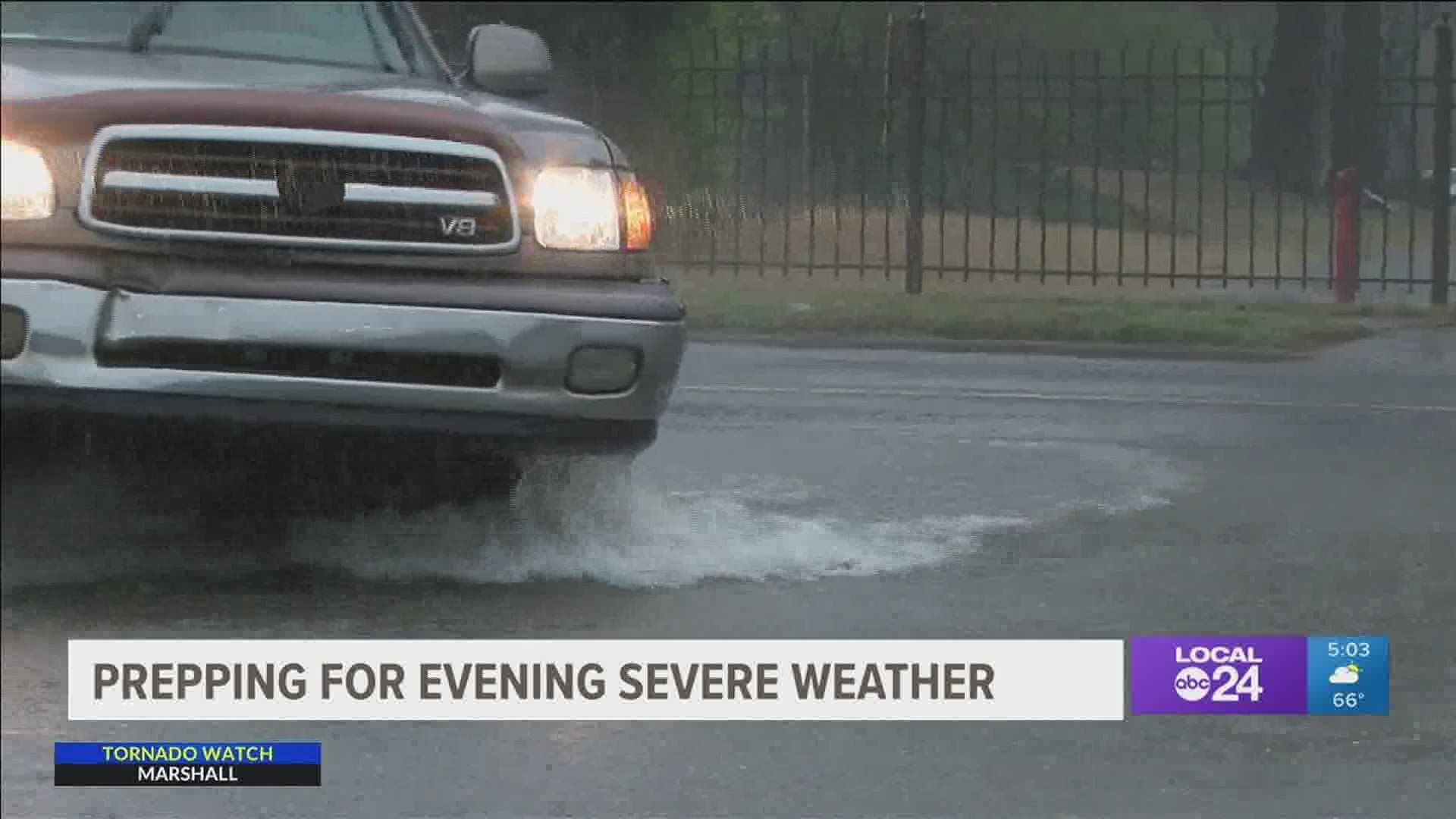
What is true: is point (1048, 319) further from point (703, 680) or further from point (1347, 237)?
point (703, 680)

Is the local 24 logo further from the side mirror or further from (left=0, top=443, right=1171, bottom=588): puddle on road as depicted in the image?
the side mirror

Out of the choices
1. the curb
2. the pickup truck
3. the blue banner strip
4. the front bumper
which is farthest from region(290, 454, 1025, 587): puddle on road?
the curb

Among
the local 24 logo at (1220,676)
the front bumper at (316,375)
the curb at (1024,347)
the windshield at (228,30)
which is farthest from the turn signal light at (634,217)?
the curb at (1024,347)

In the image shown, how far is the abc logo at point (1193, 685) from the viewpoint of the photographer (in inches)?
270

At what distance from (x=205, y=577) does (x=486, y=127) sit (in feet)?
4.24

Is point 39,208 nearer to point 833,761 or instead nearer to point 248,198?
point 248,198

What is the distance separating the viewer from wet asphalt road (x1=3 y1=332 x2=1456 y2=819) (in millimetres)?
5840

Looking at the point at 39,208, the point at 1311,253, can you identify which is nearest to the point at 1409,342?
the point at 39,208

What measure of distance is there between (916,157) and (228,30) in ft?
47.1

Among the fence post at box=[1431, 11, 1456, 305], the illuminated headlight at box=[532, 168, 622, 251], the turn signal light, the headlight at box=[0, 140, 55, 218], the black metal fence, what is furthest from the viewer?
the black metal fence

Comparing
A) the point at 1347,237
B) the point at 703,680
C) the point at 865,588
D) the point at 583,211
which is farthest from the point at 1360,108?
the point at 703,680

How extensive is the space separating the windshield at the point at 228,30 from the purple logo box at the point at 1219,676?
278 cm

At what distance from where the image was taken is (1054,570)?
28.3 feet

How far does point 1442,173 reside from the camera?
70.5 feet
